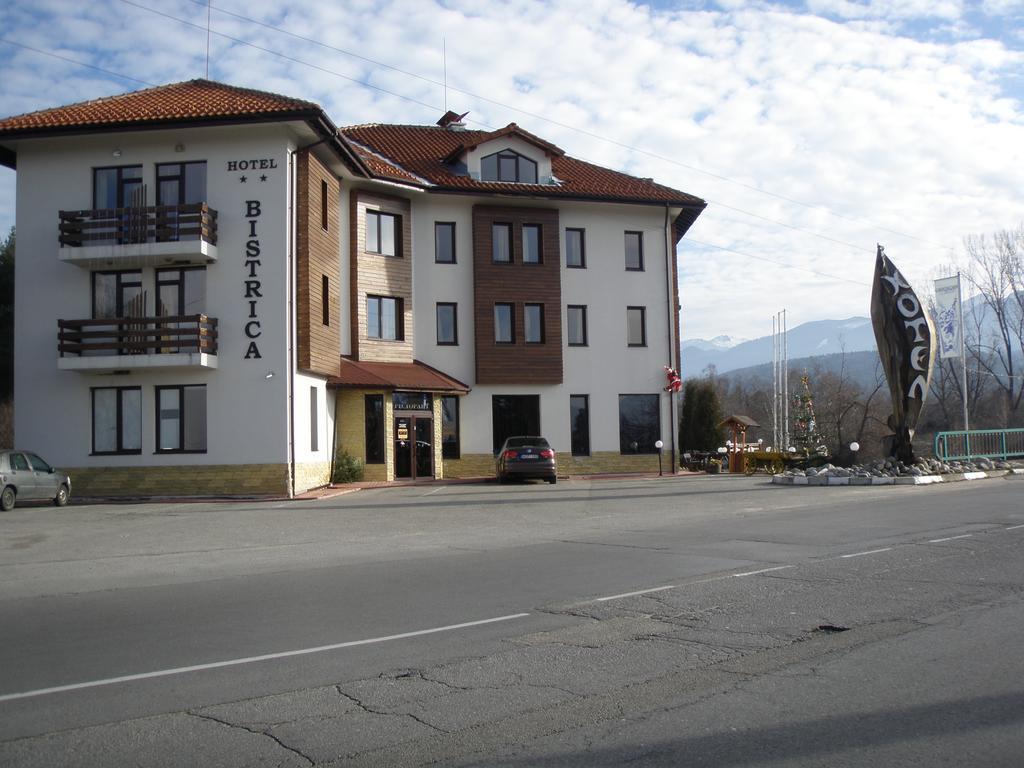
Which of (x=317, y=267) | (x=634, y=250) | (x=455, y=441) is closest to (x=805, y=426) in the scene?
(x=634, y=250)

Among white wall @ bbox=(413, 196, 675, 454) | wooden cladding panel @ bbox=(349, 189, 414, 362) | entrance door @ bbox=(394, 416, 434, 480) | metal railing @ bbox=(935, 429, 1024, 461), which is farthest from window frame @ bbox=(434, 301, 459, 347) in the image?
metal railing @ bbox=(935, 429, 1024, 461)

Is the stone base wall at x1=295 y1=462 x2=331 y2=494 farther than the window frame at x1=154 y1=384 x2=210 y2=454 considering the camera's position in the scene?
Yes

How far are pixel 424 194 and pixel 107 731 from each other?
3091 cm

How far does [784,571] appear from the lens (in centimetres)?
1091

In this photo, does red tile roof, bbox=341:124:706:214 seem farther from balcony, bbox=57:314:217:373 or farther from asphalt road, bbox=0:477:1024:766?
asphalt road, bbox=0:477:1024:766

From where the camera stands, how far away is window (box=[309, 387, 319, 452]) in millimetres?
28500

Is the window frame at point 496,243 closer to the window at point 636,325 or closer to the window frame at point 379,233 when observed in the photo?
the window frame at point 379,233

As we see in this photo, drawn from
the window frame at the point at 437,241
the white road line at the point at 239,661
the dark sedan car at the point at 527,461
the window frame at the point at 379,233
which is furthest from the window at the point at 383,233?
the white road line at the point at 239,661

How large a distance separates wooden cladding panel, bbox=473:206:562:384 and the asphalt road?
2042 cm

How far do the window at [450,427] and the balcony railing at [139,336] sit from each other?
35.9 ft

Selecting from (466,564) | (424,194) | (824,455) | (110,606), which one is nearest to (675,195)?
(424,194)

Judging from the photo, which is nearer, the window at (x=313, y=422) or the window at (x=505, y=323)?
the window at (x=313, y=422)

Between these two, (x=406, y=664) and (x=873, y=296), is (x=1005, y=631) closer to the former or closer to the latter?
(x=406, y=664)

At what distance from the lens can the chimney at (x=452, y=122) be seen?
42875mm
